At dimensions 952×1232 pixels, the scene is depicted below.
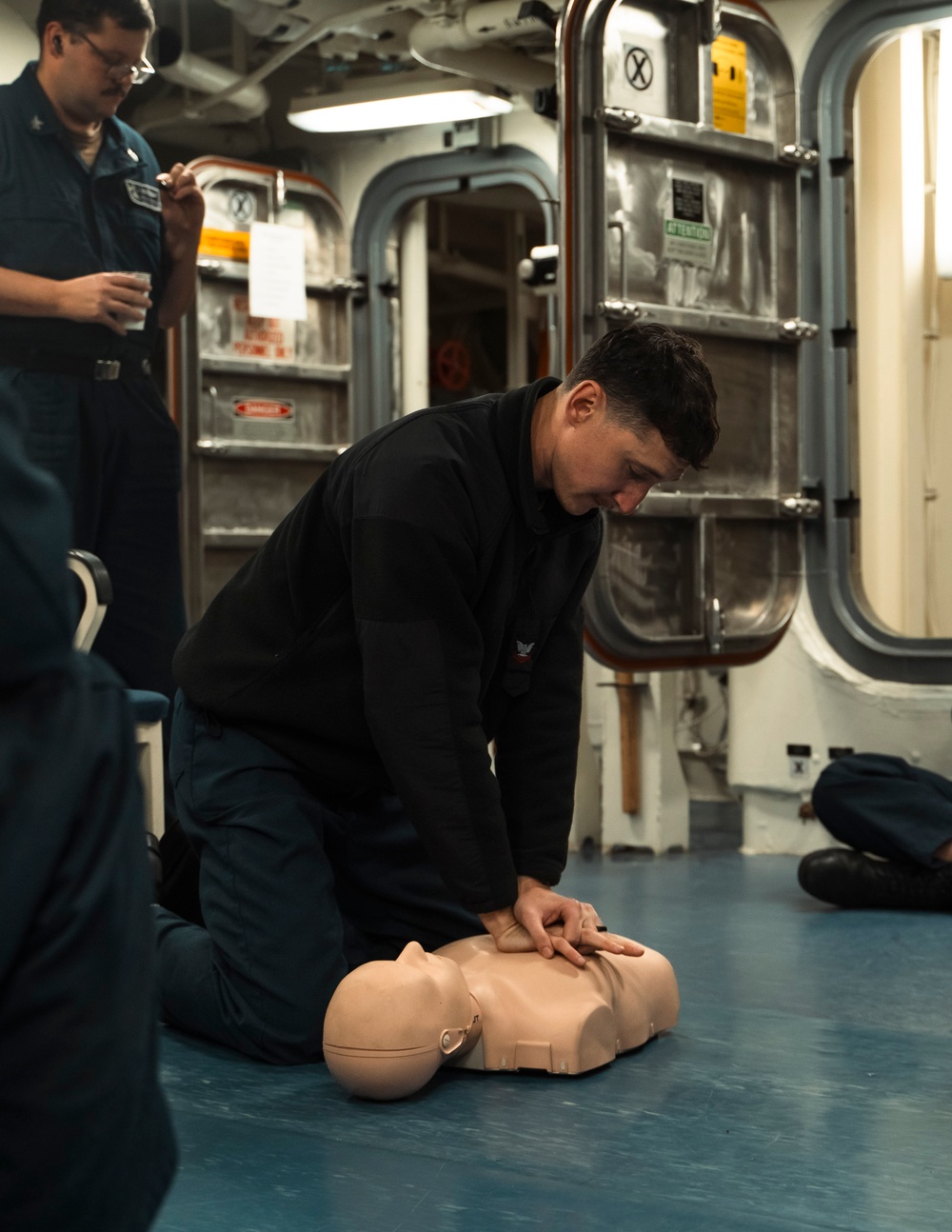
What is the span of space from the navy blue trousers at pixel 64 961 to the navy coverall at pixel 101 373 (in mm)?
3437

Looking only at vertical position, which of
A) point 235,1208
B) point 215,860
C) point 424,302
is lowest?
point 235,1208

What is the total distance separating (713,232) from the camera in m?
4.82

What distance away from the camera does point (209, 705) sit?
2.75 metres

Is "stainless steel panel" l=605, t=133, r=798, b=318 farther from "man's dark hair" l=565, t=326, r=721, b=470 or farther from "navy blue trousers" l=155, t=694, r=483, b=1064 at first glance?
"navy blue trousers" l=155, t=694, r=483, b=1064

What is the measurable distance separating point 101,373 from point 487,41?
232 centimetres

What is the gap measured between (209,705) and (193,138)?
16.8 feet

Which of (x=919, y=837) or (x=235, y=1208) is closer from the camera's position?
(x=235, y=1208)

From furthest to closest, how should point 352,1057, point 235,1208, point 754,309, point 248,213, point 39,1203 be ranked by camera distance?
point 248,213 < point 754,309 < point 352,1057 < point 235,1208 < point 39,1203

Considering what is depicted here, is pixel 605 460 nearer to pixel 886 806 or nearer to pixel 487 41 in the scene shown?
pixel 886 806

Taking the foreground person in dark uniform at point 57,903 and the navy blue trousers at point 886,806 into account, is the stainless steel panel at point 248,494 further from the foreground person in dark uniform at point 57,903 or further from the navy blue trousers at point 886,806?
the foreground person in dark uniform at point 57,903

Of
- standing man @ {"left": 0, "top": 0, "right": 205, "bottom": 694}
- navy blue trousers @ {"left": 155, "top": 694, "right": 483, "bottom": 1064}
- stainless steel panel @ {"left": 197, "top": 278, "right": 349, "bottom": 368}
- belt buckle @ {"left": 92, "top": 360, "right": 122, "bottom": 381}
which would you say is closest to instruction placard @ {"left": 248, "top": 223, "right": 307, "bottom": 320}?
stainless steel panel @ {"left": 197, "top": 278, "right": 349, "bottom": 368}

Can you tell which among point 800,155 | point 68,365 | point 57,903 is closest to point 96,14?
point 68,365

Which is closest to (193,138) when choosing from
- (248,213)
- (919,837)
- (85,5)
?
(248,213)

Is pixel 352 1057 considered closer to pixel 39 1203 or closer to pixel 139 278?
pixel 39 1203
